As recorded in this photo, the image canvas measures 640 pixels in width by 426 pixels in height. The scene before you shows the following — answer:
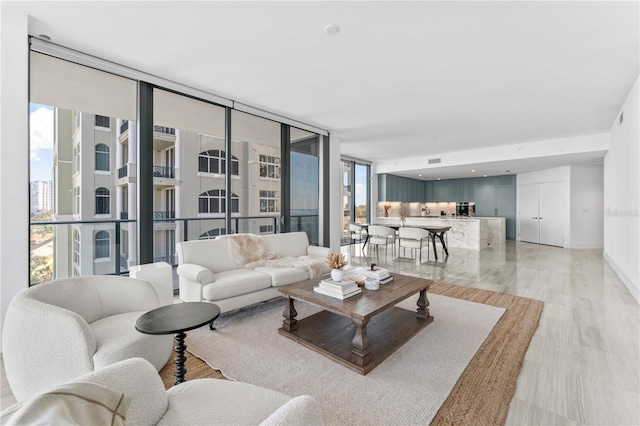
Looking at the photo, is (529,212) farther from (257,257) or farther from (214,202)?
(214,202)

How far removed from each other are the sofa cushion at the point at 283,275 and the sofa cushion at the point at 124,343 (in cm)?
126

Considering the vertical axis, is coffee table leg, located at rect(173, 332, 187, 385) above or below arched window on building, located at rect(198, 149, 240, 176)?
below

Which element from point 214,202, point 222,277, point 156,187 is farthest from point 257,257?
point 156,187

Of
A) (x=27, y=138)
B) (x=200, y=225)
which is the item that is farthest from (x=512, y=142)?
(x=27, y=138)

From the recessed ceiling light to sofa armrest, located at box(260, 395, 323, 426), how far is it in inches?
111

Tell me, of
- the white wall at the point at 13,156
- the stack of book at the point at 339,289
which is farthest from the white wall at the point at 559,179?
the white wall at the point at 13,156

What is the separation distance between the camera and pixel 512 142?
22.2 feet

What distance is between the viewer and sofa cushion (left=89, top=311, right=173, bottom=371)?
162 centimetres

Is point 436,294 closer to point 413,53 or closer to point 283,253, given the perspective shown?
point 283,253

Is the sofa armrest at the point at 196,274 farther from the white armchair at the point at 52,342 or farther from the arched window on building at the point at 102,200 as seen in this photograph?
the arched window on building at the point at 102,200

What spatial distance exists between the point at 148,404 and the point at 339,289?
164 centimetres

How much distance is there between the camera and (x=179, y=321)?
1719 millimetres

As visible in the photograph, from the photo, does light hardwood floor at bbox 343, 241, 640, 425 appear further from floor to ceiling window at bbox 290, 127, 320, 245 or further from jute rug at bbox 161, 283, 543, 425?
floor to ceiling window at bbox 290, 127, 320, 245

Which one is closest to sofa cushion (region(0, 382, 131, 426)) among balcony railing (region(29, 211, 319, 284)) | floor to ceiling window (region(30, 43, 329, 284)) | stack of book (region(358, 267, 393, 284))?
stack of book (region(358, 267, 393, 284))
